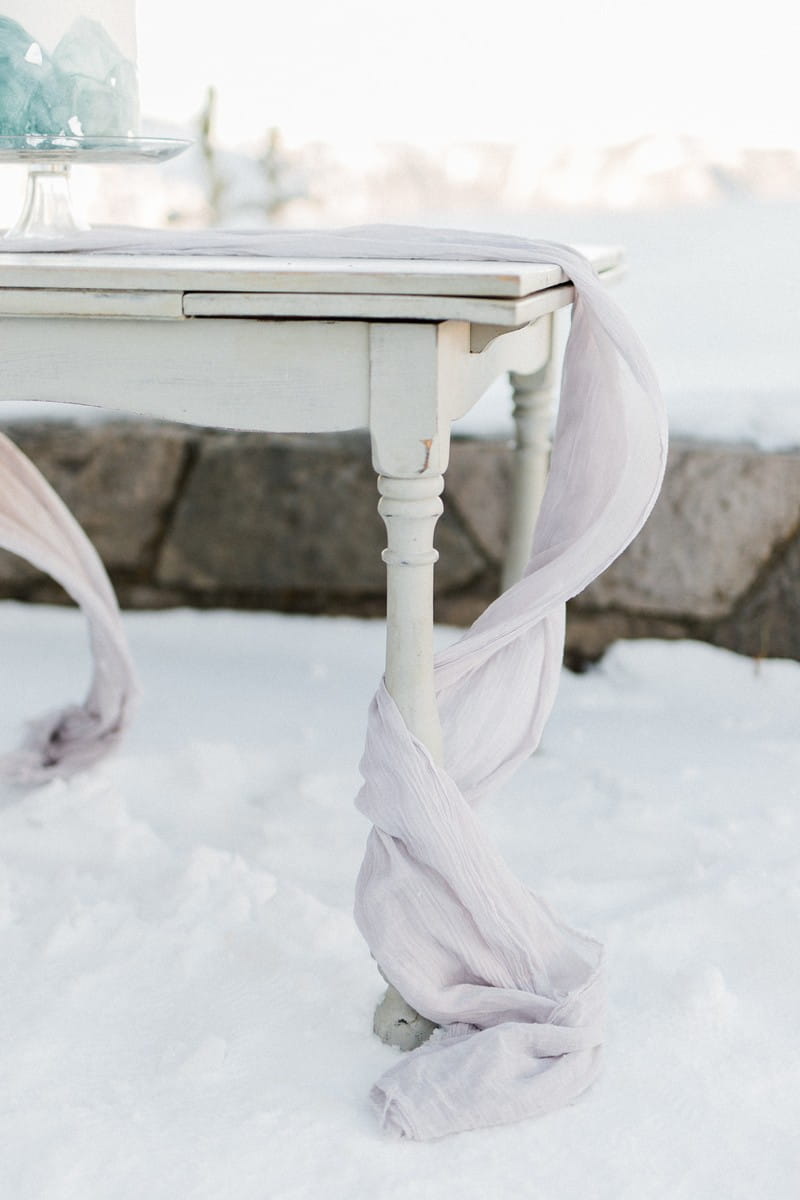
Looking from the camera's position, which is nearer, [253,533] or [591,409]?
[591,409]

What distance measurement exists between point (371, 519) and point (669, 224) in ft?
2.59

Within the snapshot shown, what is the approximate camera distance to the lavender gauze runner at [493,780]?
0.87 metres

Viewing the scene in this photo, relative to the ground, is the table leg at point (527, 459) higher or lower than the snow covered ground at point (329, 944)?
higher

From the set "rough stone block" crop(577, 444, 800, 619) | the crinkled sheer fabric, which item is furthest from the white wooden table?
"rough stone block" crop(577, 444, 800, 619)

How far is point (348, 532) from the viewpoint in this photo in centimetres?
173

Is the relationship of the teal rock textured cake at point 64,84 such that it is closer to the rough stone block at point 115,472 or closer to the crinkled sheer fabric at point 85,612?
the crinkled sheer fabric at point 85,612

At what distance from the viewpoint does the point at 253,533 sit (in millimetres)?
1764

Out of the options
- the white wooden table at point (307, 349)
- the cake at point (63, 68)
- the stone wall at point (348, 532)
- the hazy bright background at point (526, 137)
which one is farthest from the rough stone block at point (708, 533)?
the cake at point (63, 68)

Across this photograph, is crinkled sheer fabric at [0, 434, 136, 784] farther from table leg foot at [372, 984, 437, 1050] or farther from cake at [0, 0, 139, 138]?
Result: table leg foot at [372, 984, 437, 1050]

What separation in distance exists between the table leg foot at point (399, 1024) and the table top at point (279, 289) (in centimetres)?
48

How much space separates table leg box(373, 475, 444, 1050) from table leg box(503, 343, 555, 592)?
19.6 inches

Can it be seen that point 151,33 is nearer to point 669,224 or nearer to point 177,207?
point 177,207

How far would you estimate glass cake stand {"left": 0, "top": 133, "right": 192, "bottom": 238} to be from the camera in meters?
1.04

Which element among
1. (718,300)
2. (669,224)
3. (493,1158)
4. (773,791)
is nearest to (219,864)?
(493,1158)
